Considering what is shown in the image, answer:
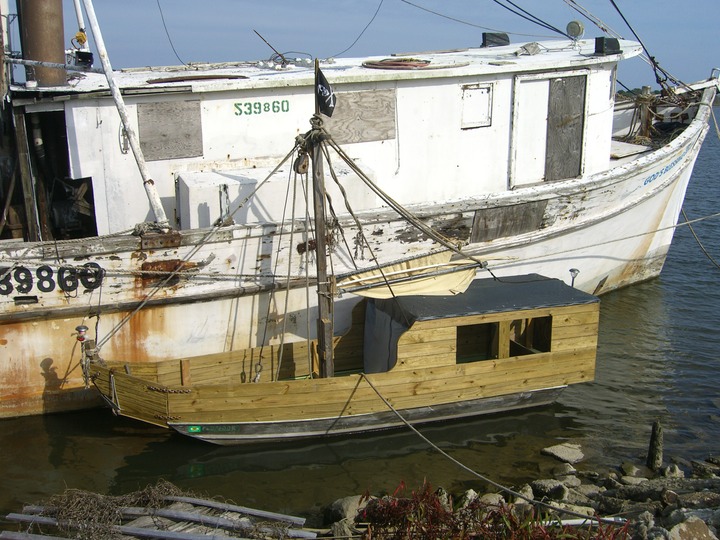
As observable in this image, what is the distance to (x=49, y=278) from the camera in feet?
28.3

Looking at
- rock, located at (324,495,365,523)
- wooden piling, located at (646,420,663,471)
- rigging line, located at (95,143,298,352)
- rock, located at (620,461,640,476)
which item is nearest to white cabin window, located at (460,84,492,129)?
rigging line, located at (95,143,298,352)

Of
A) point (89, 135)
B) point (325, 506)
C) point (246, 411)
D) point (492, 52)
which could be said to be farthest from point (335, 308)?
point (492, 52)

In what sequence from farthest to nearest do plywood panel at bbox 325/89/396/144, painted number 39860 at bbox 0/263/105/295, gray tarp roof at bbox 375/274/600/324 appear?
plywood panel at bbox 325/89/396/144
gray tarp roof at bbox 375/274/600/324
painted number 39860 at bbox 0/263/105/295

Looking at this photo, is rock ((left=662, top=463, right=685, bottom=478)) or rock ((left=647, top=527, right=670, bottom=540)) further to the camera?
rock ((left=662, top=463, right=685, bottom=478))

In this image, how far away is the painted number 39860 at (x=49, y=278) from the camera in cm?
850

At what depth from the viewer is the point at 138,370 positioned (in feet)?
28.6

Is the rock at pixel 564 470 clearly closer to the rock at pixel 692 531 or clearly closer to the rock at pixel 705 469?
the rock at pixel 705 469

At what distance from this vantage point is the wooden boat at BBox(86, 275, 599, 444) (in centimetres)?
832

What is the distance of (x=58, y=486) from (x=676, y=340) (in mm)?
8608

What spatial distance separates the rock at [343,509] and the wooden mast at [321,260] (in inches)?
66.8

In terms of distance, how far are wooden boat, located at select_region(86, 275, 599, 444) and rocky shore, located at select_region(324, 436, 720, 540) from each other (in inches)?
39.8

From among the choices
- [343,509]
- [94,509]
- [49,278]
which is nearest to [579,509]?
[343,509]

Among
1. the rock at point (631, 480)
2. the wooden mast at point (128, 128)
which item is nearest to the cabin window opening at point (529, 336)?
the rock at point (631, 480)

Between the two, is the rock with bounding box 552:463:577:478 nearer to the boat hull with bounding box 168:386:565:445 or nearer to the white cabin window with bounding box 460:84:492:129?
the boat hull with bounding box 168:386:565:445
